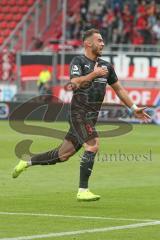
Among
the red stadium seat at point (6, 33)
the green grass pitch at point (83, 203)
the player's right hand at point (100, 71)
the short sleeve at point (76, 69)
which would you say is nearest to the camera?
the green grass pitch at point (83, 203)

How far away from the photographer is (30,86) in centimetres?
3797

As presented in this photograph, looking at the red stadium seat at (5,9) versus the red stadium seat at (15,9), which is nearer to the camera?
the red stadium seat at (15,9)

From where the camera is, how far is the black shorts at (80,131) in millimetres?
12062

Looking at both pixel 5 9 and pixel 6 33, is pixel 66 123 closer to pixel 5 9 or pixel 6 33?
pixel 6 33

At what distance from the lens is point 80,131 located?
1205 cm

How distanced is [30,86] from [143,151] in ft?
56.8

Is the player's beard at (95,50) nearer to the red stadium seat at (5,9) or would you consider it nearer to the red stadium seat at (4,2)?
the red stadium seat at (5,9)

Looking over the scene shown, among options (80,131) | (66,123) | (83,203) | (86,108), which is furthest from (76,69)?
(66,123)

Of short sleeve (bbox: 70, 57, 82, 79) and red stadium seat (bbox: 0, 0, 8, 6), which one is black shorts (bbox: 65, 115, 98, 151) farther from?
red stadium seat (bbox: 0, 0, 8, 6)

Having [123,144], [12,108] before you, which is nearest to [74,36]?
[12,108]

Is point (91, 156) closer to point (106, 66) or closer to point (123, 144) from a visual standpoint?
point (106, 66)

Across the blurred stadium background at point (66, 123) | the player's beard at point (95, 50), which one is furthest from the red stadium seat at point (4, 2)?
the player's beard at point (95, 50)

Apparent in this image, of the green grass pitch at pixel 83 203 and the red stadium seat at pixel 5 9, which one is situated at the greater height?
the green grass pitch at pixel 83 203

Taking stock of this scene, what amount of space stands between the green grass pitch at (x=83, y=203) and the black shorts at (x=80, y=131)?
86 centimetres
